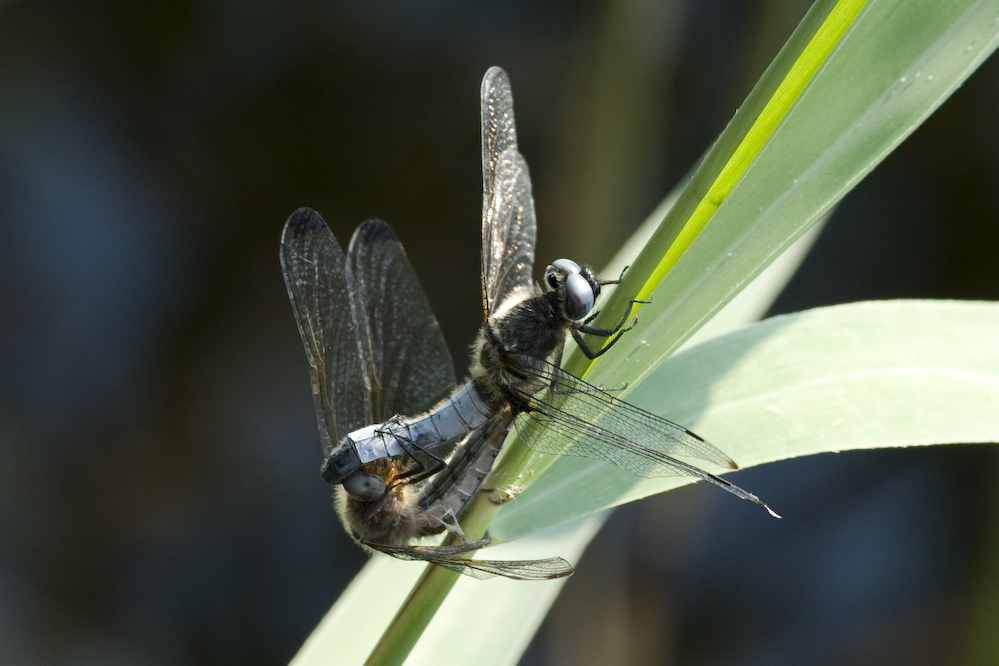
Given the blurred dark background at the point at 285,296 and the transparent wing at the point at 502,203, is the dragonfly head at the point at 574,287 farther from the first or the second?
the blurred dark background at the point at 285,296

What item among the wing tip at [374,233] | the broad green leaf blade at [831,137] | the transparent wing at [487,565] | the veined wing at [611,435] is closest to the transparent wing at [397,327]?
the wing tip at [374,233]

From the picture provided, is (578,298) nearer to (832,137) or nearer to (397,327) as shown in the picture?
(397,327)

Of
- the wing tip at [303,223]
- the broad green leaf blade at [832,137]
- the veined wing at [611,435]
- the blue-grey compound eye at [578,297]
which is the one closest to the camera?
the broad green leaf blade at [832,137]

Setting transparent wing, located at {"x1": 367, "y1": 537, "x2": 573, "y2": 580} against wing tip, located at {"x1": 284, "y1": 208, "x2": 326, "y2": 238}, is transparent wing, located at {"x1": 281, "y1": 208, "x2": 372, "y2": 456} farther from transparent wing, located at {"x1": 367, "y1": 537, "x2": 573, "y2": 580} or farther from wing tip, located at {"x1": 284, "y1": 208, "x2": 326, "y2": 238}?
transparent wing, located at {"x1": 367, "y1": 537, "x2": 573, "y2": 580}

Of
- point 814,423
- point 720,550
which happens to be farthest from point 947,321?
point 720,550

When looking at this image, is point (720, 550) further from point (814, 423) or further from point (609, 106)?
point (814, 423)

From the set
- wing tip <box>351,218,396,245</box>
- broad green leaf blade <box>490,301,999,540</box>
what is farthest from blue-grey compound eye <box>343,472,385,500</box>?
wing tip <box>351,218,396,245</box>

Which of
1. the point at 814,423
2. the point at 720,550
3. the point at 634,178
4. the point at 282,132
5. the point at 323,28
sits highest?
the point at 634,178
